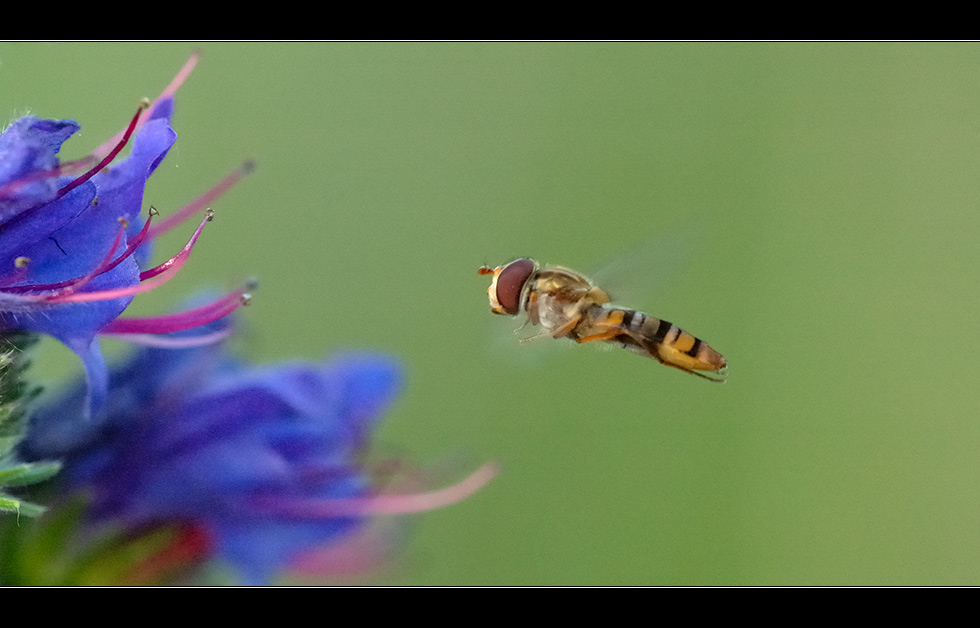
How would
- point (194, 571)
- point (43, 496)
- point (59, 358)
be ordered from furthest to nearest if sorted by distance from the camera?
point (59, 358) → point (194, 571) → point (43, 496)

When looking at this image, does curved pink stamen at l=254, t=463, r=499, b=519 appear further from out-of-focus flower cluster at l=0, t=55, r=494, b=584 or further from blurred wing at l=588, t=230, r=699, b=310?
blurred wing at l=588, t=230, r=699, b=310

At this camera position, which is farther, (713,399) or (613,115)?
(613,115)

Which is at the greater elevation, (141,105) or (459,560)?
(141,105)

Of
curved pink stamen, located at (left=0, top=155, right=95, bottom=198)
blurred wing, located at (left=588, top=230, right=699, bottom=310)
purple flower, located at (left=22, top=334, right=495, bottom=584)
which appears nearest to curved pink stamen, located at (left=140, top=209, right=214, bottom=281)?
curved pink stamen, located at (left=0, top=155, right=95, bottom=198)

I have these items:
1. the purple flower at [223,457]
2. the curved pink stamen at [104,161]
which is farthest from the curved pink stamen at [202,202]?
the purple flower at [223,457]

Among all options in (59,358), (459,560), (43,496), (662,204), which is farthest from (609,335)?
(662,204)

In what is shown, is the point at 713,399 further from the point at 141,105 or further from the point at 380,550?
the point at 141,105
